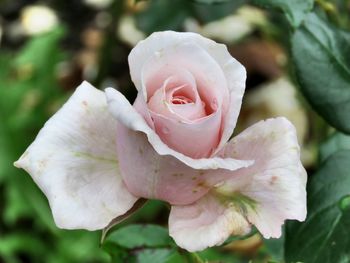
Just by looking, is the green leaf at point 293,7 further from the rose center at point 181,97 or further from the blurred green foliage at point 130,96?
the rose center at point 181,97

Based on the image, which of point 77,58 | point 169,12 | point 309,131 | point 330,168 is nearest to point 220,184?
point 330,168

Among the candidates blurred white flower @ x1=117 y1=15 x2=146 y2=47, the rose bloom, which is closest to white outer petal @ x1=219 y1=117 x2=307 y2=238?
the rose bloom

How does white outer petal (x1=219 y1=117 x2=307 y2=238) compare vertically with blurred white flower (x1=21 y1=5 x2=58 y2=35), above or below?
above

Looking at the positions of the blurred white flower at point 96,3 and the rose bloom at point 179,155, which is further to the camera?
the blurred white flower at point 96,3

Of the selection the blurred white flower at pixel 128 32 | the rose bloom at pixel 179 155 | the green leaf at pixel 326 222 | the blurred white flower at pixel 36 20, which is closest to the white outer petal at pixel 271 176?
the rose bloom at pixel 179 155

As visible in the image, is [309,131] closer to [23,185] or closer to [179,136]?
[23,185]

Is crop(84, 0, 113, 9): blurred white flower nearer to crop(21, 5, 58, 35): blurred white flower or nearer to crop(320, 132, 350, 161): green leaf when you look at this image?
crop(21, 5, 58, 35): blurred white flower

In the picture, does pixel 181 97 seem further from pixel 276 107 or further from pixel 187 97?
pixel 276 107
